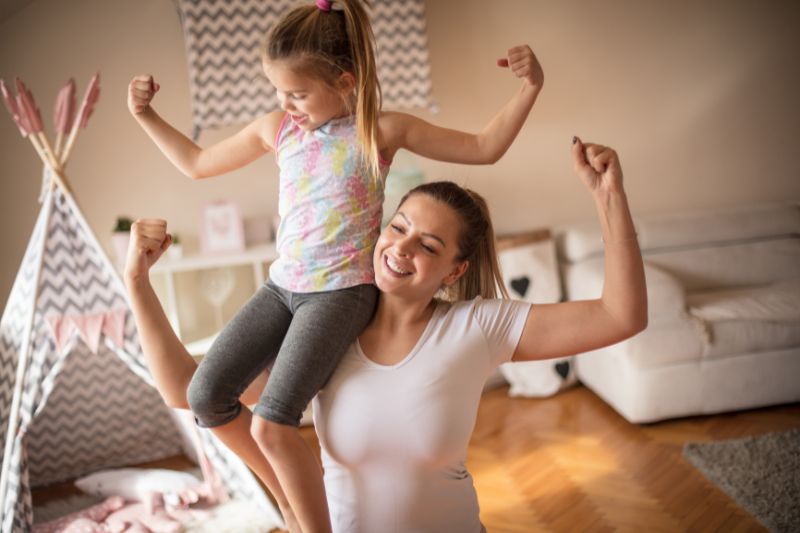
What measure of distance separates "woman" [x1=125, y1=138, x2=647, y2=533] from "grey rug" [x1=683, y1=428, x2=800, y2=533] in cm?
144

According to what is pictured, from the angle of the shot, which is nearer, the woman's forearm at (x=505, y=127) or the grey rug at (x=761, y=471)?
the woman's forearm at (x=505, y=127)

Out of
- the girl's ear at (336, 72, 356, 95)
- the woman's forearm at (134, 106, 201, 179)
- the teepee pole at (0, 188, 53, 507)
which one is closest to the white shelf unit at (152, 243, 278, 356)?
the teepee pole at (0, 188, 53, 507)

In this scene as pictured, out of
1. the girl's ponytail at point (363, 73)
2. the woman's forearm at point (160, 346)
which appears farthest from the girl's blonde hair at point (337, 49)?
the woman's forearm at point (160, 346)

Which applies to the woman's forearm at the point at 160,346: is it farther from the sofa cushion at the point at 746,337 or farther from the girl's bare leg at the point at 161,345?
the sofa cushion at the point at 746,337

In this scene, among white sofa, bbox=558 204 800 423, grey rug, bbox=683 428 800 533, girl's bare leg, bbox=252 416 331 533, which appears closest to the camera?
girl's bare leg, bbox=252 416 331 533

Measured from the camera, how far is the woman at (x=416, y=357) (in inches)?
58.1

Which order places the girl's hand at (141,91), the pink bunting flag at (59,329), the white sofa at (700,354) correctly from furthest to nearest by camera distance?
the white sofa at (700,354) < the pink bunting flag at (59,329) < the girl's hand at (141,91)

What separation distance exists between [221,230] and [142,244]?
7.03ft

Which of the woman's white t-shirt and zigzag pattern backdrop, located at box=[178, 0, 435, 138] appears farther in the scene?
zigzag pattern backdrop, located at box=[178, 0, 435, 138]

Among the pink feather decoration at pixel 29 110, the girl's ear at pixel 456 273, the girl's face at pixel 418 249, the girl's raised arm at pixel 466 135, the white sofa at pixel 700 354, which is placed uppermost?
the pink feather decoration at pixel 29 110

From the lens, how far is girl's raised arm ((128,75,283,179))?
1.63 m

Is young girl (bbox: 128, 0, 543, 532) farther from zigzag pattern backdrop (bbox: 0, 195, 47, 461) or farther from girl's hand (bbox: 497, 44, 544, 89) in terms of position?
zigzag pattern backdrop (bbox: 0, 195, 47, 461)

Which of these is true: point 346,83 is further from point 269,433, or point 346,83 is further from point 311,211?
point 269,433

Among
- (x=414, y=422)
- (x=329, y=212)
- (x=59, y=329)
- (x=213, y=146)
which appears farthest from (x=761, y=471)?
(x=59, y=329)
